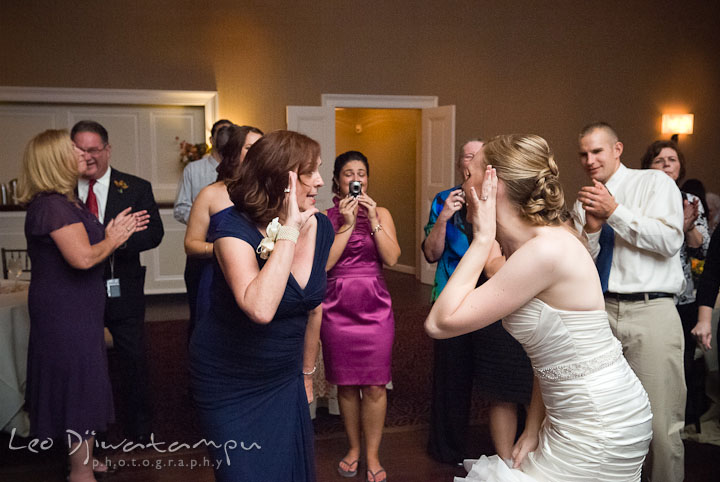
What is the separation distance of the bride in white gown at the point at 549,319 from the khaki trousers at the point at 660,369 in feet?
3.49

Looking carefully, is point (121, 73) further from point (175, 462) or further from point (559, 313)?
point (559, 313)

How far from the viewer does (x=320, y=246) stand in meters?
2.16

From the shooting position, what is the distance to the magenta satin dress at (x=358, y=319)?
3072mm

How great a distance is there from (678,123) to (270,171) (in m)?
8.98

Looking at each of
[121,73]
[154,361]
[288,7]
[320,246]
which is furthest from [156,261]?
[320,246]

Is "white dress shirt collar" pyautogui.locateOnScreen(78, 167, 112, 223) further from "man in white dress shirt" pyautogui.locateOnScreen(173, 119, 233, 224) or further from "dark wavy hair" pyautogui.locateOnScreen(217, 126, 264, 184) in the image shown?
"man in white dress shirt" pyautogui.locateOnScreen(173, 119, 233, 224)

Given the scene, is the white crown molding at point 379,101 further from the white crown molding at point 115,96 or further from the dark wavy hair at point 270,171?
the dark wavy hair at point 270,171

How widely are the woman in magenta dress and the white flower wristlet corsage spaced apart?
114cm

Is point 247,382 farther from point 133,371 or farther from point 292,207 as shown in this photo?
point 133,371

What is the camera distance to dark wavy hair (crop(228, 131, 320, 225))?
1960 millimetres

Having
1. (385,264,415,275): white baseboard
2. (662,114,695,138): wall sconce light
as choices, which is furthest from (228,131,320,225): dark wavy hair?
(662,114,695,138): wall sconce light

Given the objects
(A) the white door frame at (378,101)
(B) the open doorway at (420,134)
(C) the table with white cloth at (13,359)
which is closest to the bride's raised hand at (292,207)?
(C) the table with white cloth at (13,359)

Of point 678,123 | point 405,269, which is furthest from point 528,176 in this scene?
point 678,123

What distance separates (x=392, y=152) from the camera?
9.99m
